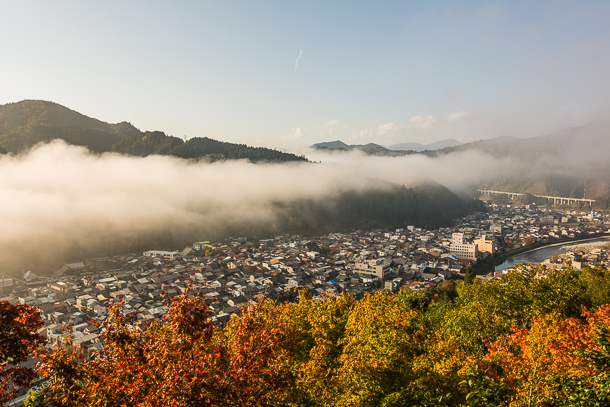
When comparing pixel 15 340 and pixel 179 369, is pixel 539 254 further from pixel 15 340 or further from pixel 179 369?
pixel 15 340

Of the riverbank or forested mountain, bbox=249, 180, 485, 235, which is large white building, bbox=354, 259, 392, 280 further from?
forested mountain, bbox=249, 180, 485, 235

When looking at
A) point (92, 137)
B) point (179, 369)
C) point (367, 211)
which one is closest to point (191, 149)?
point (92, 137)

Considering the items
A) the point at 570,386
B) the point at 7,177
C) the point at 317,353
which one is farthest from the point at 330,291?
the point at 7,177

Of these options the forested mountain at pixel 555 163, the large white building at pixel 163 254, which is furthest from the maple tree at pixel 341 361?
the forested mountain at pixel 555 163

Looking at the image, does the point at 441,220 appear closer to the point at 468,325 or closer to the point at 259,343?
the point at 468,325

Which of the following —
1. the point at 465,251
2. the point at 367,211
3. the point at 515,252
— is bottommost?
the point at 515,252

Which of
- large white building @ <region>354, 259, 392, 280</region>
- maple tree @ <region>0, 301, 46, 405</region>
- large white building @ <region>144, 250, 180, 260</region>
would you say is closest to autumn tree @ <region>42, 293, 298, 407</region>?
maple tree @ <region>0, 301, 46, 405</region>
